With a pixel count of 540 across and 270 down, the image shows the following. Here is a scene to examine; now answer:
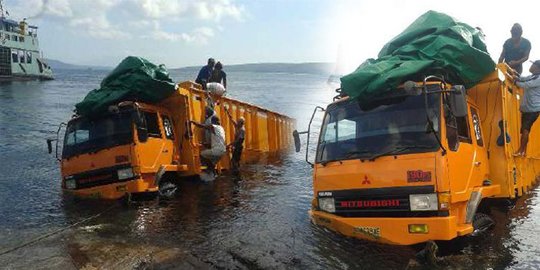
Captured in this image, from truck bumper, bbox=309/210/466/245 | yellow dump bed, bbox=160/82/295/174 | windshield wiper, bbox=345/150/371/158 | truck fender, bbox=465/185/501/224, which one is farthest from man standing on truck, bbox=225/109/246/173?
truck fender, bbox=465/185/501/224

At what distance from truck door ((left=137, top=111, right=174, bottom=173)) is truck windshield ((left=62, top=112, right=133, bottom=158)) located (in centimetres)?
42

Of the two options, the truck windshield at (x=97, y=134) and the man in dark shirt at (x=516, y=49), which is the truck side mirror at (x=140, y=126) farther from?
the man in dark shirt at (x=516, y=49)

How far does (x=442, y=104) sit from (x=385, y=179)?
48.9 inches

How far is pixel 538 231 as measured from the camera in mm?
7547

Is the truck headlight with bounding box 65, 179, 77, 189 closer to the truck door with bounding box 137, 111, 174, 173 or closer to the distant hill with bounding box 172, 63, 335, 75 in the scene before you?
the truck door with bounding box 137, 111, 174, 173

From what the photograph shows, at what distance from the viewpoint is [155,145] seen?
10.3m

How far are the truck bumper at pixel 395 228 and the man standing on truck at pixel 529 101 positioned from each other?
146 inches

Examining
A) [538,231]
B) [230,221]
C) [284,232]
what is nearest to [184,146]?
[230,221]

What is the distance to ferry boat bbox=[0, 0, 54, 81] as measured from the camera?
179ft

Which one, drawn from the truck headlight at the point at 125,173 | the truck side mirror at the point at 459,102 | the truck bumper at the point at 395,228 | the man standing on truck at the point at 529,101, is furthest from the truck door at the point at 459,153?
the truck headlight at the point at 125,173

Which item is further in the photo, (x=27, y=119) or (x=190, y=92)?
(x=27, y=119)

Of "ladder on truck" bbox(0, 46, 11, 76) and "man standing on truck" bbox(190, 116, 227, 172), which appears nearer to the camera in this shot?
"man standing on truck" bbox(190, 116, 227, 172)

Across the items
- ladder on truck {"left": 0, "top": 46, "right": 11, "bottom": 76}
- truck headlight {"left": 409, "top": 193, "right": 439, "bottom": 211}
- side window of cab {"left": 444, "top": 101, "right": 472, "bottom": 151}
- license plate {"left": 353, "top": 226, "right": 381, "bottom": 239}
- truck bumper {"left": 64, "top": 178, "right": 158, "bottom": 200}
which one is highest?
ladder on truck {"left": 0, "top": 46, "right": 11, "bottom": 76}

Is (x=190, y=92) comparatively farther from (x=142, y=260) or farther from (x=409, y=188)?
(x=409, y=188)
